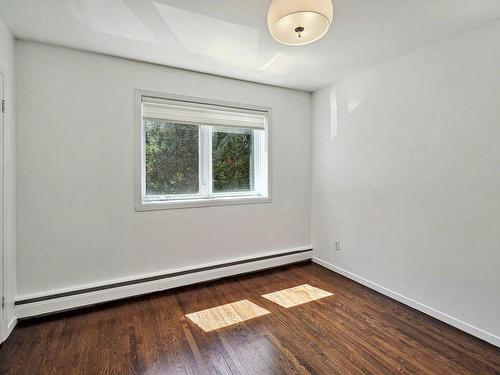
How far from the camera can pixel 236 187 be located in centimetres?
343

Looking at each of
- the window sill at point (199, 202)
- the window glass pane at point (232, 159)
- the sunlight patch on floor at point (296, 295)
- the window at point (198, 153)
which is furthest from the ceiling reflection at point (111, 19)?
the sunlight patch on floor at point (296, 295)

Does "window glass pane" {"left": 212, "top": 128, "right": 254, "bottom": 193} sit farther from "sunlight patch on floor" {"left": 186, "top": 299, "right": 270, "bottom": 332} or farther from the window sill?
"sunlight patch on floor" {"left": 186, "top": 299, "right": 270, "bottom": 332}

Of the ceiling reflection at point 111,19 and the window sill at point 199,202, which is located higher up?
the ceiling reflection at point 111,19

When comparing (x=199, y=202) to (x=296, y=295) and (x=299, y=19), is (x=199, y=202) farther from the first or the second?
(x=299, y=19)

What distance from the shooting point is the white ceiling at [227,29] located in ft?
5.98

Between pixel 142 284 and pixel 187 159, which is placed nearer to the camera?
pixel 142 284

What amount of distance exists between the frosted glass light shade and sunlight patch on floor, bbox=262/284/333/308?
7.49ft

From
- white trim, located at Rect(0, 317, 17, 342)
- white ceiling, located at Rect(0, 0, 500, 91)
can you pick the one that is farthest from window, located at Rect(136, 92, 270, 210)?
white trim, located at Rect(0, 317, 17, 342)

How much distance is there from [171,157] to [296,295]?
6.60ft

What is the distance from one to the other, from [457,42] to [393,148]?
0.97 meters

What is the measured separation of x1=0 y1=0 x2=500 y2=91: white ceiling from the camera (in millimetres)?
1822

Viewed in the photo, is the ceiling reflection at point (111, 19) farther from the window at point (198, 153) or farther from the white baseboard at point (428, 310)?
the white baseboard at point (428, 310)

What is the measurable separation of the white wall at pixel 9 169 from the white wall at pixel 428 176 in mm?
3221

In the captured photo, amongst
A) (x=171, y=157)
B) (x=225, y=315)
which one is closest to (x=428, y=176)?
(x=225, y=315)
